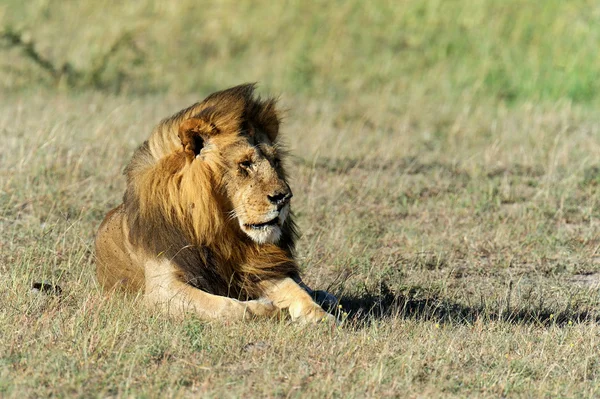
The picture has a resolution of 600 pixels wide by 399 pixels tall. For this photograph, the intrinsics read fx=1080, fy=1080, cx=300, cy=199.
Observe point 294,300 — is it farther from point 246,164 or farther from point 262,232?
point 246,164

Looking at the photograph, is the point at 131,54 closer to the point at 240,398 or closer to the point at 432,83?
the point at 432,83

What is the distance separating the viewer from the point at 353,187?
331 inches

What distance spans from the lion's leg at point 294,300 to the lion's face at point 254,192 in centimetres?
31

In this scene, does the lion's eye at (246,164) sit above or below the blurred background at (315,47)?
above

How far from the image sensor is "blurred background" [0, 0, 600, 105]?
12.5 m

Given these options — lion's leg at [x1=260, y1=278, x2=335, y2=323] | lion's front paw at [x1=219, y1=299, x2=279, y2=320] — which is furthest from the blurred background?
lion's front paw at [x1=219, y1=299, x2=279, y2=320]

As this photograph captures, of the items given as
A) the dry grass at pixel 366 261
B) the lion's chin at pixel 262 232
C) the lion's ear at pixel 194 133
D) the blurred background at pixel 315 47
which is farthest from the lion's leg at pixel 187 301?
the blurred background at pixel 315 47

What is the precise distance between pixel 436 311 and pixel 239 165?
1.53 metres

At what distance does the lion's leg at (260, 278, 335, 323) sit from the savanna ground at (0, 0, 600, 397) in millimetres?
145

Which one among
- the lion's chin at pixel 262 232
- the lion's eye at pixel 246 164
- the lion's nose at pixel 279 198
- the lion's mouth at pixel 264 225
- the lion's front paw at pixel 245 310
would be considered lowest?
the lion's front paw at pixel 245 310

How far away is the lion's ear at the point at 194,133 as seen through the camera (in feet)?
16.7

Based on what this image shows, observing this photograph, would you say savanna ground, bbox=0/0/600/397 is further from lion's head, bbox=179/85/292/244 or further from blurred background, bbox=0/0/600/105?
lion's head, bbox=179/85/292/244

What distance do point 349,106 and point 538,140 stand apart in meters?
2.36

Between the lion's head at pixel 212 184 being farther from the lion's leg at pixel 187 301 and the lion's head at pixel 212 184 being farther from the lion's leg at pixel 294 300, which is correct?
the lion's leg at pixel 294 300
